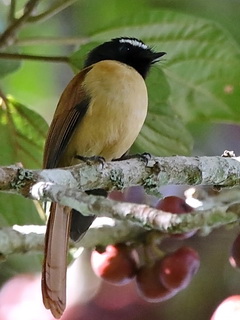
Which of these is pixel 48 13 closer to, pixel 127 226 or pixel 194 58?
pixel 194 58

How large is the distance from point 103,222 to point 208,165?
264mm

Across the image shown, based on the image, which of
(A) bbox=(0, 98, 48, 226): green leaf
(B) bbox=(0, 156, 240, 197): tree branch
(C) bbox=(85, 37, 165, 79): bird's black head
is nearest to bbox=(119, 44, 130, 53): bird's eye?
(C) bbox=(85, 37, 165, 79): bird's black head

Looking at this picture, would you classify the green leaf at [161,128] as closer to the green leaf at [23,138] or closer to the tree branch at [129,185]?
the tree branch at [129,185]

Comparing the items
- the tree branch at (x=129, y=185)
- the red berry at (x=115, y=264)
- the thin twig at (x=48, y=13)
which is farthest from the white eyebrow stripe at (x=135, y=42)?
the red berry at (x=115, y=264)

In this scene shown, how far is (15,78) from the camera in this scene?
2.35 metres

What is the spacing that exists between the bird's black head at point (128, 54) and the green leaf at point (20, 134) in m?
0.21

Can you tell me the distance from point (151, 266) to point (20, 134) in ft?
1.37

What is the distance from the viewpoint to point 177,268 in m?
1.49

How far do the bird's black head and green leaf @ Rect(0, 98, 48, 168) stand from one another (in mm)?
213

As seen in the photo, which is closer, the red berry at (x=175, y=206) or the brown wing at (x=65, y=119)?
the red berry at (x=175, y=206)

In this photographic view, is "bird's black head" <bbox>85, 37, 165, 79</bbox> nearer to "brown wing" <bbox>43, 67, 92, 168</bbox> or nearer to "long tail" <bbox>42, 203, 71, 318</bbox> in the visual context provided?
"brown wing" <bbox>43, 67, 92, 168</bbox>

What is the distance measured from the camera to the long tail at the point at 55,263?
4.86ft

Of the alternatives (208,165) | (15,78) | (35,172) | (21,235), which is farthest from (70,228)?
(15,78)

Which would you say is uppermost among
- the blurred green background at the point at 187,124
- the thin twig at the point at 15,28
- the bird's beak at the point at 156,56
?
the thin twig at the point at 15,28
